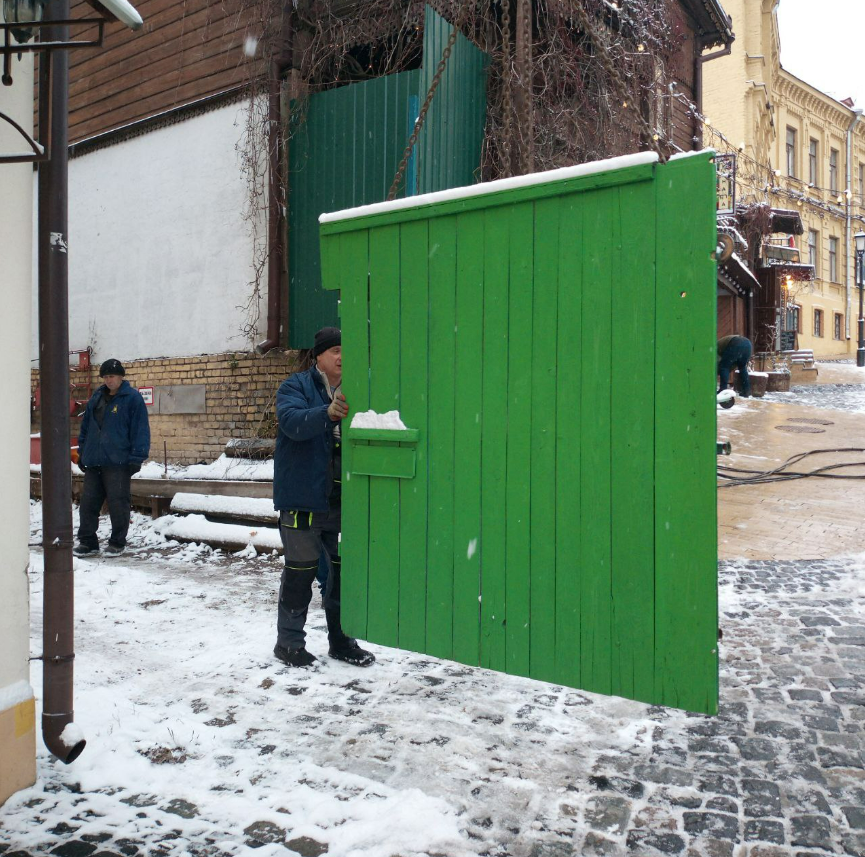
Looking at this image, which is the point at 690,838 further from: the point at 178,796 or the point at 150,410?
the point at 150,410

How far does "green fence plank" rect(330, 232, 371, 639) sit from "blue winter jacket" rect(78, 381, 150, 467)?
13.8 ft

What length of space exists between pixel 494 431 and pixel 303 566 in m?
1.51

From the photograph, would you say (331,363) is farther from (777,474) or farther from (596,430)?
(777,474)

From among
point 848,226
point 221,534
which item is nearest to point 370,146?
point 221,534

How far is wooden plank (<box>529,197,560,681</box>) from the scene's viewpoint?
9.24ft

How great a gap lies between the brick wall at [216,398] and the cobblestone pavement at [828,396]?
11674 mm

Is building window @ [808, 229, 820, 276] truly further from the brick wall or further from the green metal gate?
the brick wall

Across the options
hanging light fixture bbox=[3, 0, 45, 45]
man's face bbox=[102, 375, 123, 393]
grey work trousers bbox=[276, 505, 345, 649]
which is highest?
hanging light fixture bbox=[3, 0, 45, 45]

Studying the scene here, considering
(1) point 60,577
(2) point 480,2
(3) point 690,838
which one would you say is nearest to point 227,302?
(2) point 480,2

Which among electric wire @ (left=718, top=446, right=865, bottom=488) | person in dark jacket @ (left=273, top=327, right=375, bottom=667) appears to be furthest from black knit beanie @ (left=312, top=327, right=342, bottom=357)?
electric wire @ (left=718, top=446, right=865, bottom=488)

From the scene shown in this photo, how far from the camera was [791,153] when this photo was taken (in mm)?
29328

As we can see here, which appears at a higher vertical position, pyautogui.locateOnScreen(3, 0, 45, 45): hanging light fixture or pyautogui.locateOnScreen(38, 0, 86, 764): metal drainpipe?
pyautogui.locateOnScreen(3, 0, 45, 45): hanging light fixture

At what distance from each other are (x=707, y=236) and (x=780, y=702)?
2.21m

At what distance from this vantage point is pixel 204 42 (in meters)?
9.33
